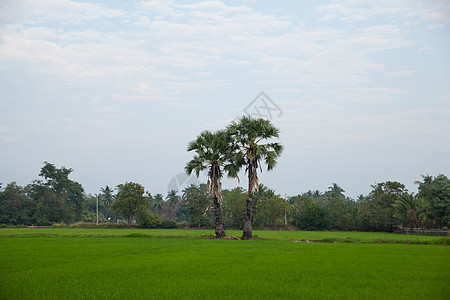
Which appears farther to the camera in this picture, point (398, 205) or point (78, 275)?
point (398, 205)

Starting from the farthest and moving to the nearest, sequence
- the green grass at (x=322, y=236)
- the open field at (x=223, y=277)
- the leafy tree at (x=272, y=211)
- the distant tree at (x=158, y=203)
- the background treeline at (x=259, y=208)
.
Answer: the distant tree at (x=158, y=203) → the leafy tree at (x=272, y=211) → the background treeline at (x=259, y=208) → the green grass at (x=322, y=236) → the open field at (x=223, y=277)

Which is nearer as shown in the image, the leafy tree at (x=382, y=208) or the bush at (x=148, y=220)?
the leafy tree at (x=382, y=208)

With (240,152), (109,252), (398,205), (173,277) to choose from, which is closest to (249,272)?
(173,277)

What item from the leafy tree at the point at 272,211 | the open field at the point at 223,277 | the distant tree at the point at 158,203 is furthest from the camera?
the distant tree at the point at 158,203

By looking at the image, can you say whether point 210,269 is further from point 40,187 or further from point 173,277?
point 40,187

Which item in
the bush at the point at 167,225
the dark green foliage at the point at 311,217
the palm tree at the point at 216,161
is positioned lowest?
the bush at the point at 167,225

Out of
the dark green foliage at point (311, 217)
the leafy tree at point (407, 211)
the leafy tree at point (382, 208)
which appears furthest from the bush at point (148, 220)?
the leafy tree at point (407, 211)

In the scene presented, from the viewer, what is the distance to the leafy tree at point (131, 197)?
69.3 metres

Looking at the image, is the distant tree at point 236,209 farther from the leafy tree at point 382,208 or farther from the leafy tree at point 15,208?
the leafy tree at point 15,208

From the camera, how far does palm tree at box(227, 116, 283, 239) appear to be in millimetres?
36625

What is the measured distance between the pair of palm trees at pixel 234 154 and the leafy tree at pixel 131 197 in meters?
33.9

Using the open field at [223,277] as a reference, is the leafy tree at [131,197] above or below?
above

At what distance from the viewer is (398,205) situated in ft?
177

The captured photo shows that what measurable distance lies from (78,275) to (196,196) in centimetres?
5500
